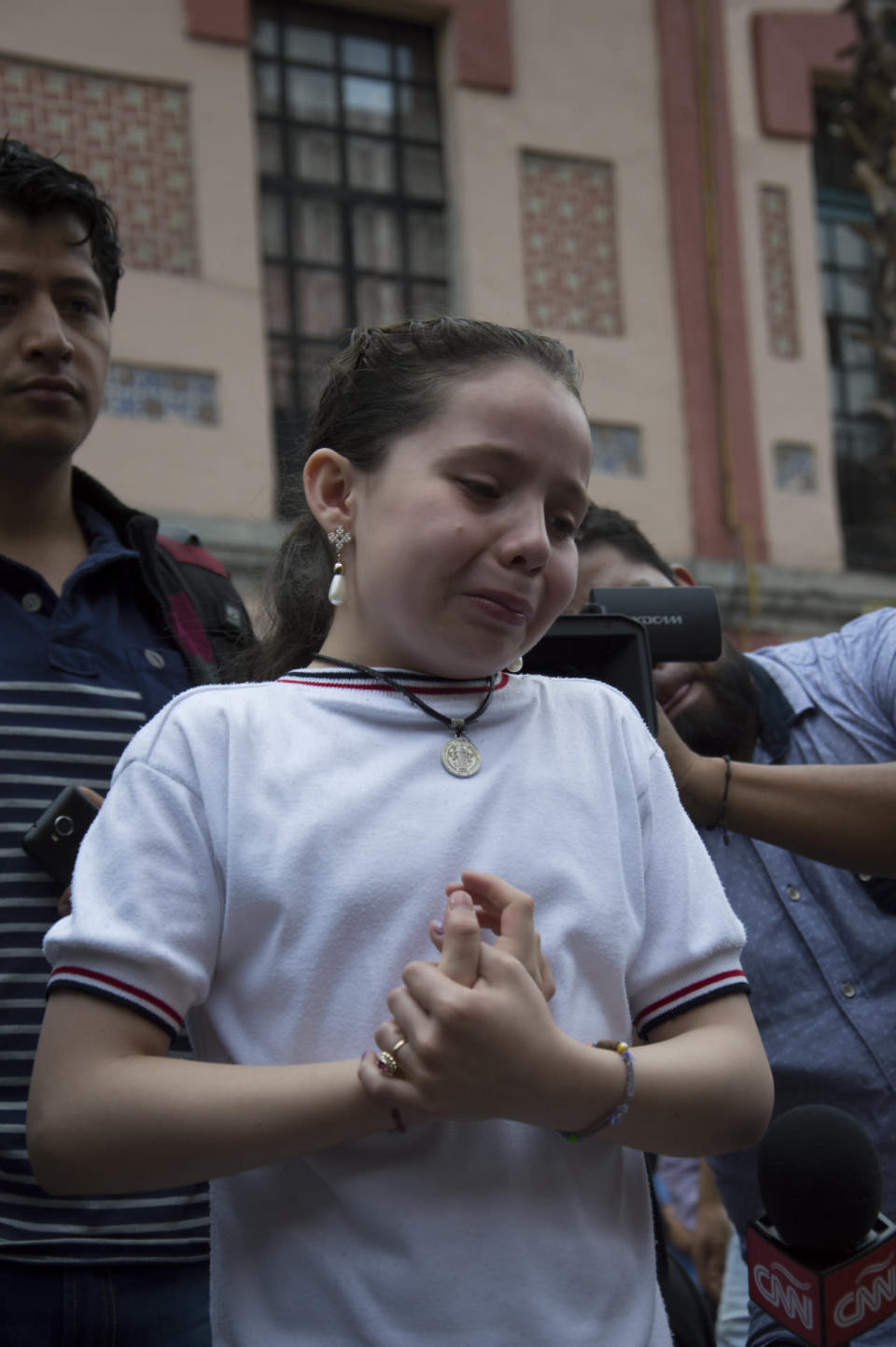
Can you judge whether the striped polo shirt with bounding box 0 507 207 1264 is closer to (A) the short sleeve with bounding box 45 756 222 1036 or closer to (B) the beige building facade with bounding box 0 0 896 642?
(A) the short sleeve with bounding box 45 756 222 1036

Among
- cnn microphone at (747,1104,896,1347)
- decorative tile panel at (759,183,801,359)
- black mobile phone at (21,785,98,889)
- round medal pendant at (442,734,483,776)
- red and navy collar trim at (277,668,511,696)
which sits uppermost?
decorative tile panel at (759,183,801,359)

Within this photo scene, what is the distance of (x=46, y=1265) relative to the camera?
1.59m

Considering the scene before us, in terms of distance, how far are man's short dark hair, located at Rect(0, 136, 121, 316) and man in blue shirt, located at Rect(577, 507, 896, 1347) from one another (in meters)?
0.92

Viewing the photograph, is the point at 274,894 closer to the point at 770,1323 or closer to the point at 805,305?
the point at 770,1323

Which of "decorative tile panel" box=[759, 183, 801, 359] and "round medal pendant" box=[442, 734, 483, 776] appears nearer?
"round medal pendant" box=[442, 734, 483, 776]

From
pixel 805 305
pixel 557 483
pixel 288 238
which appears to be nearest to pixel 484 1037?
pixel 557 483

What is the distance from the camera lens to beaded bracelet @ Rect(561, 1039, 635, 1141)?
1133mm

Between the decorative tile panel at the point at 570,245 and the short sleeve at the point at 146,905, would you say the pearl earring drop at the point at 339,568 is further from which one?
the decorative tile panel at the point at 570,245

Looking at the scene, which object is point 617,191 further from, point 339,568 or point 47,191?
point 339,568

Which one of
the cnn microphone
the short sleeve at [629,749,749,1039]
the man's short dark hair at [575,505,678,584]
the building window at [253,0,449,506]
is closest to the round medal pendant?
the short sleeve at [629,749,749,1039]

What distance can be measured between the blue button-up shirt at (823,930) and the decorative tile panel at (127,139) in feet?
16.8

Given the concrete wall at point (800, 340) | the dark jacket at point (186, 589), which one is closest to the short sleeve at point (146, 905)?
the dark jacket at point (186, 589)

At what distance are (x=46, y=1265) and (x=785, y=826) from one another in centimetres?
103

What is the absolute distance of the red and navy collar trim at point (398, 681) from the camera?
4.32 ft
